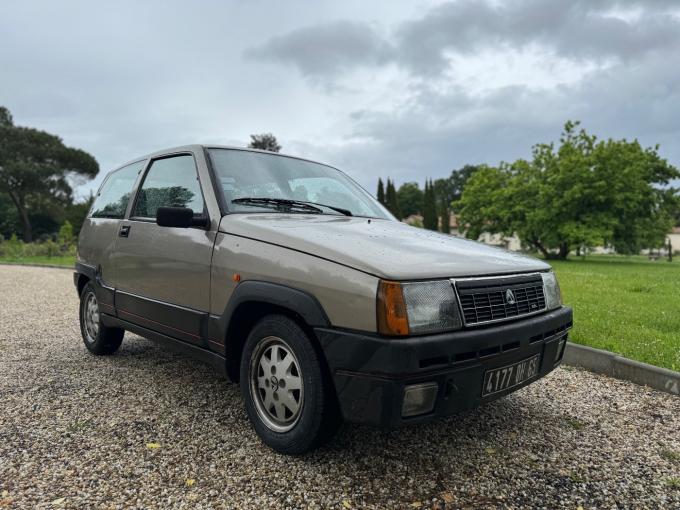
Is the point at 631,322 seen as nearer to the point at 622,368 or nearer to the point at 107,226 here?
the point at 622,368

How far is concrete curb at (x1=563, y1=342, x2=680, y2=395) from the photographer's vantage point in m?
3.73

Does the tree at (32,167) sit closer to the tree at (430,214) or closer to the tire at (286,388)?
the tree at (430,214)

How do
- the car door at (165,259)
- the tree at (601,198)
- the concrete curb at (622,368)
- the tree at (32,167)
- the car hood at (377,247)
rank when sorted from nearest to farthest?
the car hood at (377,247), the car door at (165,259), the concrete curb at (622,368), the tree at (601,198), the tree at (32,167)

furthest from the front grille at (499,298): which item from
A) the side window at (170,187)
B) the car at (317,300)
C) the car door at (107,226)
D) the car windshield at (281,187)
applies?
the car door at (107,226)

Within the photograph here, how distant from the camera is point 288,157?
12.4 feet

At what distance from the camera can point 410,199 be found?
90250 mm

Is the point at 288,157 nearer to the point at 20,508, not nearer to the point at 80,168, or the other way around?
the point at 20,508

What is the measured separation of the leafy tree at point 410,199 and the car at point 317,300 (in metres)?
86.7

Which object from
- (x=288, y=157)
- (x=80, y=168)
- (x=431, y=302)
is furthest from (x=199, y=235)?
(x=80, y=168)

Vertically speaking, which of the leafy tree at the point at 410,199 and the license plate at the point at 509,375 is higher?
the leafy tree at the point at 410,199

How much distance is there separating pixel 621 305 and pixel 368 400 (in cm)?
673

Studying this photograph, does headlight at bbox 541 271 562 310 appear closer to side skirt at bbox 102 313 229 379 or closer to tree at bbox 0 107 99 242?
side skirt at bbox 102 313 229 379

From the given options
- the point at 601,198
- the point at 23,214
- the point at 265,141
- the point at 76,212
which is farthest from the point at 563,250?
the point at 23,214

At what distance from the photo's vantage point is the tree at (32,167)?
133 ft
